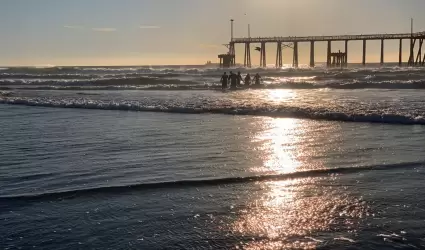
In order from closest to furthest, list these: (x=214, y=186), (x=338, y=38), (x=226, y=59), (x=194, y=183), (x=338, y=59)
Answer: (x=214, y=186) → (x=194, y=183) → (x=338, y=38) → (x=338, y=59) → (x=226, y=59)

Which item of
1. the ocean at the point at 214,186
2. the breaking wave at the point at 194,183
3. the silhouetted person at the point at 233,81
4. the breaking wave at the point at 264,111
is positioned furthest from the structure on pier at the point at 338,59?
the breaking wave at the point at 194,183

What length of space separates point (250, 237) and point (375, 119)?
33.3 feet

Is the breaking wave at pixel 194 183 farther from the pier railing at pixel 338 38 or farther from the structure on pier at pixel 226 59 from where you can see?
the structure on pier at pixel 226 59

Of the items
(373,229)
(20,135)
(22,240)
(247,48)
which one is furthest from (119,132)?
(247,48)

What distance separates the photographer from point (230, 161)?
8.27 m

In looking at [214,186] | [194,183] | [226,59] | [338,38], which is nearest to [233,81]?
[194,183]

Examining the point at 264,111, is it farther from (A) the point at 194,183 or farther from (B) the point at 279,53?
(B) the point at 279,53

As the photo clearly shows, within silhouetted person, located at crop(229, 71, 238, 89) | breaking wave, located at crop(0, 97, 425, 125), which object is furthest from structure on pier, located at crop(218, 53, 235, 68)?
breaking wave, located at crop(0, 97, 425, 125)

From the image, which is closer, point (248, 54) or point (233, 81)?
point (233, 81)

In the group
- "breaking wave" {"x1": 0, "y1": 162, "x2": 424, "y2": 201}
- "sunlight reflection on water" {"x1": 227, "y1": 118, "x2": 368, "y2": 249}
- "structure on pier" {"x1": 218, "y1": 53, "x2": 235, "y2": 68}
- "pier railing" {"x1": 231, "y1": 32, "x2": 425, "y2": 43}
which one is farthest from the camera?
"structure on pier" {"x1": 218, "y1": 53, "x2": 235, "y2": 68}

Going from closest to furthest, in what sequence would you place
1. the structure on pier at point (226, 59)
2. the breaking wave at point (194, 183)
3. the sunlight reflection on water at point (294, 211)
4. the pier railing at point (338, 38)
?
1. the sunlight reflection on water at point (294, 211)
2. the breaking wave at point (194, 183)
3. the pier railing at point (338, 38)
4. the structure on pier at point (226, 59)

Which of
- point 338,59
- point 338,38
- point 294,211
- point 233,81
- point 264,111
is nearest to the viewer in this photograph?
point 294,211

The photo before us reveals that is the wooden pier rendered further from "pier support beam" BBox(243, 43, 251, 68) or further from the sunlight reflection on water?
the sunlight reflection on water

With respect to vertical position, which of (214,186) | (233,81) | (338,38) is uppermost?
(338,38)
